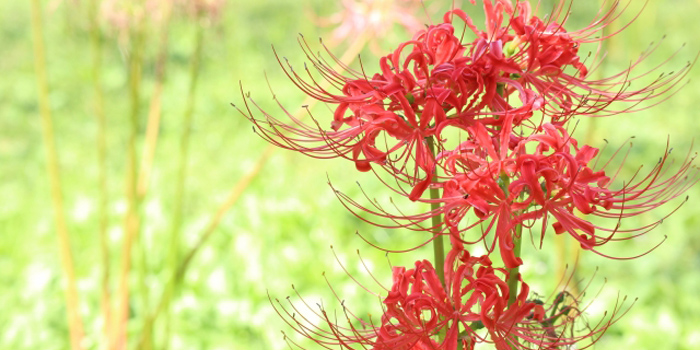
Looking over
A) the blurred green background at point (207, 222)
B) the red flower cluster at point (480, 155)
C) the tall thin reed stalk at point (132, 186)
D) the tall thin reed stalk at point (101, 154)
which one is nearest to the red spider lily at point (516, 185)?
the red flower cluster at point (480, 155)

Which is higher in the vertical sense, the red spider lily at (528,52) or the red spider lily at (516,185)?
the red spider lily at (528,52)

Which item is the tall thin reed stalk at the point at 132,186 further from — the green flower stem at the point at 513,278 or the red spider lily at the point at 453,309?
the green flower stem at the point at 513,278

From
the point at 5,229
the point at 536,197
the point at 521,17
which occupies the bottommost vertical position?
the point at 536,197

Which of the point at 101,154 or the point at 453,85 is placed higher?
the point at 101,154

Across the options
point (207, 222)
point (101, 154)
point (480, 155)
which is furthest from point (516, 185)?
point (207, 222)

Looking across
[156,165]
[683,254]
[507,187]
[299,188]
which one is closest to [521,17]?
[507,187]

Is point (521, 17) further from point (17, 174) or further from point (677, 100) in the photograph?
point (677, 100)

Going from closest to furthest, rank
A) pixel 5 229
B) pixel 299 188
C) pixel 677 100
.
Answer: pixel 5 229 → pixel 299 188 → pixel 677 100

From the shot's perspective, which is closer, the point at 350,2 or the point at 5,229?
the point at 350,2

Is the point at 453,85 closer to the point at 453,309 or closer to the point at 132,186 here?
the point at 453,309
